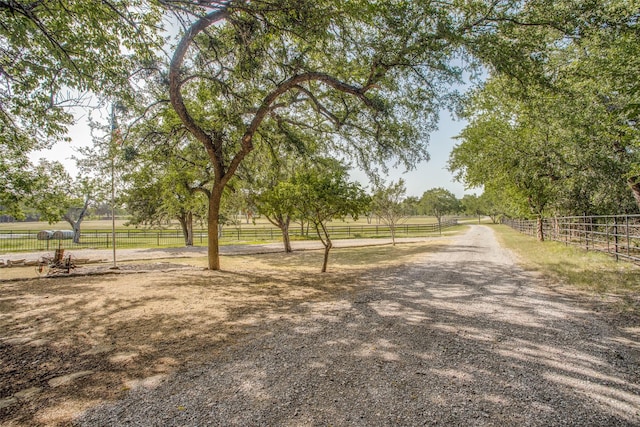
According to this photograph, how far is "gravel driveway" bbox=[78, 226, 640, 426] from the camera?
8.16ft

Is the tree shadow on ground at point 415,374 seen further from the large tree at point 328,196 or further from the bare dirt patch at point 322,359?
the large tree at point 328,196

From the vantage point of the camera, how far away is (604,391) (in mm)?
2756

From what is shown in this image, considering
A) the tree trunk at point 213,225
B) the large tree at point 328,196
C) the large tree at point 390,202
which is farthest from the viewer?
the large tree at point 390,202

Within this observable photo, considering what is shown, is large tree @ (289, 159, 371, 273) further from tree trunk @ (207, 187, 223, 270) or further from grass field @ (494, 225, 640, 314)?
grass field @ (494, 225, 640, 314)

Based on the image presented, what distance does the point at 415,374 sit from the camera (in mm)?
3146

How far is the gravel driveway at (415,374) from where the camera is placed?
2.49 meters

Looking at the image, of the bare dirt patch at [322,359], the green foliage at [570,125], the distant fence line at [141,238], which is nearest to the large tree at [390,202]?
the green foliage at [570,125]

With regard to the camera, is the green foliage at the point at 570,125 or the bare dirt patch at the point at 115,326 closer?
the bare dirt patch at the point at 115,326

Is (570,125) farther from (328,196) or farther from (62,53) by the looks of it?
(62,53)

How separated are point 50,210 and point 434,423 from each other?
14.7 metres

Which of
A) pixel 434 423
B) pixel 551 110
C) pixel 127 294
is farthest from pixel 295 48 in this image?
pixel 551 110

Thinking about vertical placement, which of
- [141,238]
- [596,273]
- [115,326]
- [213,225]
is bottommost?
[141,238]

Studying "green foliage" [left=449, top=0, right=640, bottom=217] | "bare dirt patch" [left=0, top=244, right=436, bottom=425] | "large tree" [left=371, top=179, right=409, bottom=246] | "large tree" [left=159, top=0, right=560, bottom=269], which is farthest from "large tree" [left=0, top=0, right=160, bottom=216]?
"large tree" [left=371, top=179, right=409, bottom=246]

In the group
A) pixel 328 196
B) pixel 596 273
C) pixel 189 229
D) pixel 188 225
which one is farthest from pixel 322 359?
pixel 188 225
